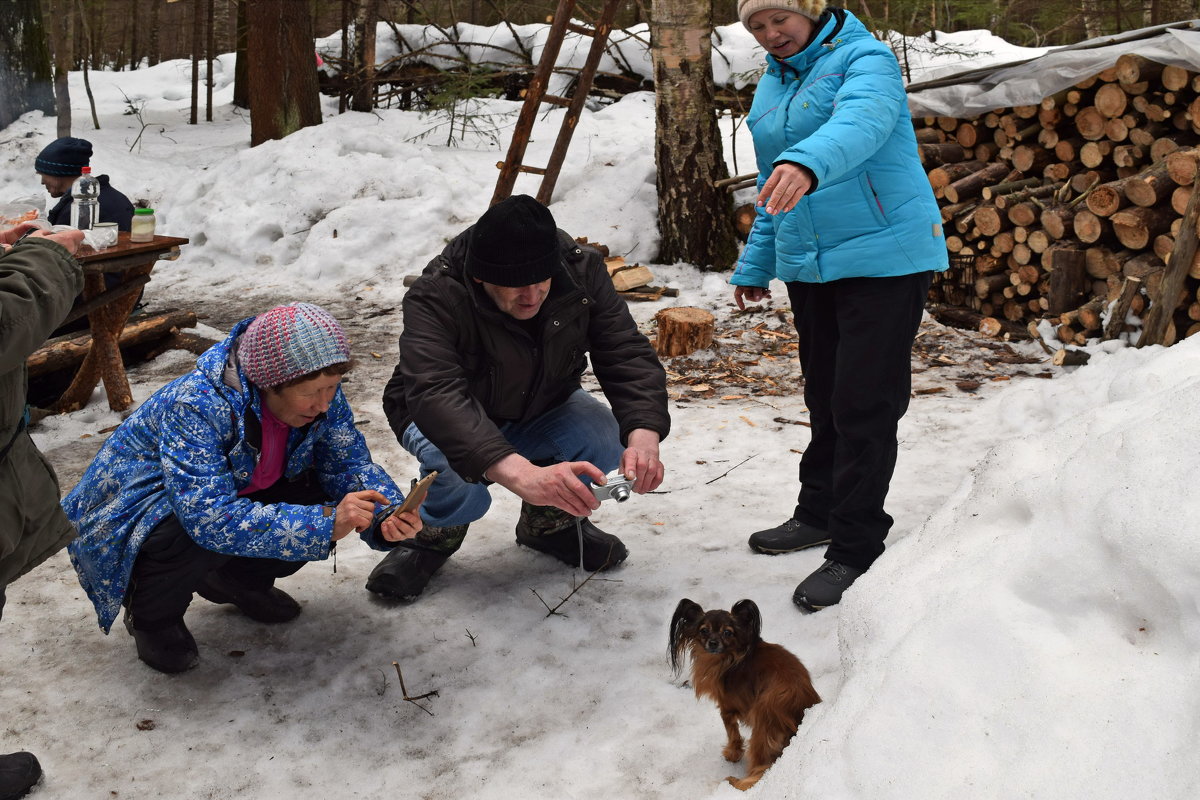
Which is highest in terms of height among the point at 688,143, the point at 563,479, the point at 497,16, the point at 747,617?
the point at 497,16

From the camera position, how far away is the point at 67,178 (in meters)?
6.58

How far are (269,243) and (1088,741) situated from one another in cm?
896

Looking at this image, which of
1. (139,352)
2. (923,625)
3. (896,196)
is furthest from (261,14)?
(923,625)

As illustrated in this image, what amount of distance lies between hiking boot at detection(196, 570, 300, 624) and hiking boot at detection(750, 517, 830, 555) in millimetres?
1727

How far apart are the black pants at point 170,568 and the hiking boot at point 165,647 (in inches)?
1.2

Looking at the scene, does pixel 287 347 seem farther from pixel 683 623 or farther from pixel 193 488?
pixel 683 623

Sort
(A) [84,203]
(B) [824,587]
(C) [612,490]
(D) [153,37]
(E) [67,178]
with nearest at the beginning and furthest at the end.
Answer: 1. (C) [612,490]
2. (B) [824,587]
3. (A) [84,203]
4. (E) [67,178]
5. (D) [153,37]

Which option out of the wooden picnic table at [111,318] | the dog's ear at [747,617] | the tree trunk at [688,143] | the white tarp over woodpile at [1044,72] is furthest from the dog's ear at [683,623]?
the tree trunk at [688,143]

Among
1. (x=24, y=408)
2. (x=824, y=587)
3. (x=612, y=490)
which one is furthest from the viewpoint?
(x=824, y=587)

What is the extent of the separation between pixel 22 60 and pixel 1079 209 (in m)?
11.8

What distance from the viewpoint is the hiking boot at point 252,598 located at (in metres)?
3.28

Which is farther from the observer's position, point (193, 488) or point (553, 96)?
point (553, 96)

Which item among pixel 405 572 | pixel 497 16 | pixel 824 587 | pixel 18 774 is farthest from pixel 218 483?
A: pixel 497 16

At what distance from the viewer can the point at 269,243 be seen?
9414mm
